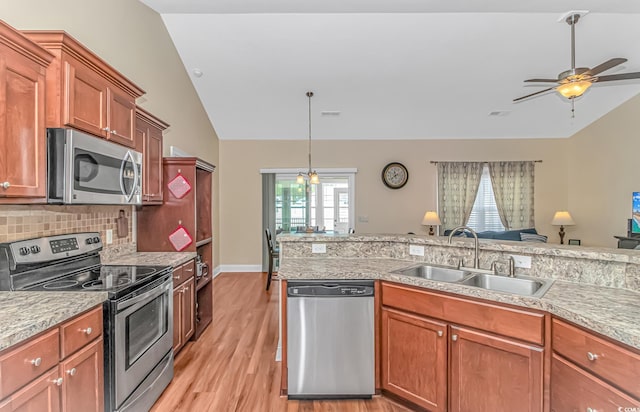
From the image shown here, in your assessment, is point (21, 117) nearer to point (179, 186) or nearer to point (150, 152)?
point (150, 152)

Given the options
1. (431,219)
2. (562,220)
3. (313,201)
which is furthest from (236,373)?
(562,220)

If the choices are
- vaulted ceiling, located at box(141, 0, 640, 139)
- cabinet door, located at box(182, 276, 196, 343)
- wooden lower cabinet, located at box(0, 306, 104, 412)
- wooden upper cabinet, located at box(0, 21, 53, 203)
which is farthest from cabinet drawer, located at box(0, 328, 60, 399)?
vaulted ceiling, located at box(141, 0, 640, 139)

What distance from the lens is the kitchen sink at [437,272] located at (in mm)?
2225

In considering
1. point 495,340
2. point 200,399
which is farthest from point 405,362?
point 200,399

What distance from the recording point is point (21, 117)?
152cm

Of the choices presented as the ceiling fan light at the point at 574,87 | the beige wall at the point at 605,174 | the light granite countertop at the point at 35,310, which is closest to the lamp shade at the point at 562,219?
the beige wall at the point at 605,174

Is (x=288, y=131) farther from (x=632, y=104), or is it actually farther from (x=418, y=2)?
(x=632, y=104)

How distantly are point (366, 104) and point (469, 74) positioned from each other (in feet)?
5.20

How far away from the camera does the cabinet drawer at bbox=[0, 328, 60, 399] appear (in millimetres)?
1116

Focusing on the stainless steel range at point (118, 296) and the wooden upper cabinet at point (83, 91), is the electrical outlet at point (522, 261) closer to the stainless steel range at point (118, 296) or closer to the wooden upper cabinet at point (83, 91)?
the stainless steel range at point (118, 296)

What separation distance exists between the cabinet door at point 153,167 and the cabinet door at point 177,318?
2.85 ft

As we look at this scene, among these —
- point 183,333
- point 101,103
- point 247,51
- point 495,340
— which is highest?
point 247,51

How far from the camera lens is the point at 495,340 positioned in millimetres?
1675

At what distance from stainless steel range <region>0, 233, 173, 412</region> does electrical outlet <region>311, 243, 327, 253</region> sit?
3.84ft
